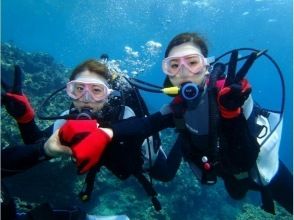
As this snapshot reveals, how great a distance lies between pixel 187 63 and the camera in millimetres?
3641

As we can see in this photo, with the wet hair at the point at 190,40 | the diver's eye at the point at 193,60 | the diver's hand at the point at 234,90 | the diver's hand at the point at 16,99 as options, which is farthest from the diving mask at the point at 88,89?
the diver's hand at the point at 234,90

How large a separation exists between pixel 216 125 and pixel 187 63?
814mm

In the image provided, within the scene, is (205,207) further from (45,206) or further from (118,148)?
(45,206)

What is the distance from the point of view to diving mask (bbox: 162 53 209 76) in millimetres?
3628

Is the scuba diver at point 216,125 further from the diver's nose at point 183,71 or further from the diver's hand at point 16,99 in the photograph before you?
the diver's hand at point 16,99

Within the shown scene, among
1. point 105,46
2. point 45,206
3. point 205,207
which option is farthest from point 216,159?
point 105,46

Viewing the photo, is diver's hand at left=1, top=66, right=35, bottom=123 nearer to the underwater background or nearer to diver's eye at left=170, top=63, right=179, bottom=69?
the underwater background

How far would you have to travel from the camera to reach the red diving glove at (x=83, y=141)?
8.22ft

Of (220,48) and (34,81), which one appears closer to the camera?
(34,81)

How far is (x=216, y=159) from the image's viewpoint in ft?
11.4

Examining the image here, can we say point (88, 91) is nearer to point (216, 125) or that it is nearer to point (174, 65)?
point (174, 65)

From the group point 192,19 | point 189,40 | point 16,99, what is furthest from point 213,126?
point 192,19

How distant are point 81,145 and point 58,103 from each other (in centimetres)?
922

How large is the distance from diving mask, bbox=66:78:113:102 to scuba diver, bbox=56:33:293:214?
85 cm
